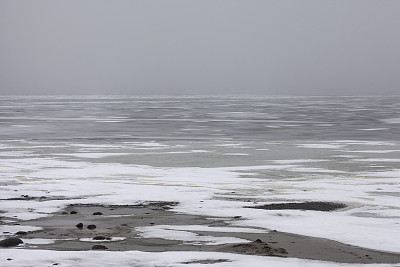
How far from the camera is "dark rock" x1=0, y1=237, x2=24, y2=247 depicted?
9531 millimetres

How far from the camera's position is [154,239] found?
10.2 metres

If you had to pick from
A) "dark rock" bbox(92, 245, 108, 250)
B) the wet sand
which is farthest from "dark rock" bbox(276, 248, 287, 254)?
"dark rock" bbox(92, 245, 108, 250)

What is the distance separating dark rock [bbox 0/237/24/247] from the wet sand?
117mm

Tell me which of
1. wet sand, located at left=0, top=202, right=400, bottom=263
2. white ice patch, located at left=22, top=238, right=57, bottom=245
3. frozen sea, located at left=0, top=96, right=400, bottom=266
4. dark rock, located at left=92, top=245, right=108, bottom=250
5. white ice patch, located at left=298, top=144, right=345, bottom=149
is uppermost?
dark rock, located at left=92, top=245, right=108, bottom=250

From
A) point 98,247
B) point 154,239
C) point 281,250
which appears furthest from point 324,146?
point 98,247

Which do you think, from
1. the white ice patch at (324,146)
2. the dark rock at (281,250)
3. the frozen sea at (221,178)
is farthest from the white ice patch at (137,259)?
the white ice patch at (324,146)

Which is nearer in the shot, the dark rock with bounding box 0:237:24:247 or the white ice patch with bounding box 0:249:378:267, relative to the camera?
the white ice patch with bounding box 0:249:378:267

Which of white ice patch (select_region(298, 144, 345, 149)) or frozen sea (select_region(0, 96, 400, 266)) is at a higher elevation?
frozen sea (select_region(0, 96, 400, 266))

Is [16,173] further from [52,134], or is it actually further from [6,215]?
[52,134]

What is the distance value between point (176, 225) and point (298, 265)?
300cm

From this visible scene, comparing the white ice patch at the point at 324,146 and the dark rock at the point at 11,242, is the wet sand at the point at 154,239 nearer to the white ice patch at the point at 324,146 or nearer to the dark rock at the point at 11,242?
the dark rock at the point at 11,242

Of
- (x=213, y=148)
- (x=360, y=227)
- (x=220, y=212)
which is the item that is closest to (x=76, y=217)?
(x=220, y=212)

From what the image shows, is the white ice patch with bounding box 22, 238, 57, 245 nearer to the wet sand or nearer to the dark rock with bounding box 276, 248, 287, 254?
the wet sand

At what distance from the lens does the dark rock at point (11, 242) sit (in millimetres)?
9531
